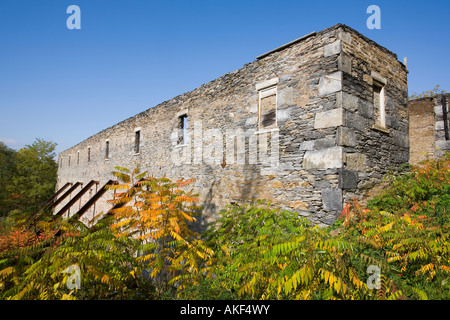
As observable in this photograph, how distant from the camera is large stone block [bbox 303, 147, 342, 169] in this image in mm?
5141

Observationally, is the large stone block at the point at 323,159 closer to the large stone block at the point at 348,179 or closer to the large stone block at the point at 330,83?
the large stone block at the point at 348,179

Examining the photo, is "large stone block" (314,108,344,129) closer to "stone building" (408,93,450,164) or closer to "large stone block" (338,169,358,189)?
"large stone block" (338,169,358,189)

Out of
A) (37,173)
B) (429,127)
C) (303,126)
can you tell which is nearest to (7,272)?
(303,126)

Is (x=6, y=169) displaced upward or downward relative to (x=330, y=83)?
downward

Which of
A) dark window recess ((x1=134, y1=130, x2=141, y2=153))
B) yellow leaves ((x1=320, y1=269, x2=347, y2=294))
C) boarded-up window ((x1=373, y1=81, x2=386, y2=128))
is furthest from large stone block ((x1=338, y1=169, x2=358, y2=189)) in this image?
dark window recess ((x1=134, y1=130, x2=141, y2=153))

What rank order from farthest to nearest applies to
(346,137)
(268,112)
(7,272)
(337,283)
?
(268,112) < (346,137) < (7,272) < (337,283)

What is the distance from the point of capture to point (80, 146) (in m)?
21.1

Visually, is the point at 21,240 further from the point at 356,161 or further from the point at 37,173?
the point at 37,173

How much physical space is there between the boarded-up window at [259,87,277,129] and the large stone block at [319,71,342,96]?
1390 millimetres

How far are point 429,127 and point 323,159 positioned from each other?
7.06 m

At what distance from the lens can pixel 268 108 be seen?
677 centimetres

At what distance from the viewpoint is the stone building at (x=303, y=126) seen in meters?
5.30

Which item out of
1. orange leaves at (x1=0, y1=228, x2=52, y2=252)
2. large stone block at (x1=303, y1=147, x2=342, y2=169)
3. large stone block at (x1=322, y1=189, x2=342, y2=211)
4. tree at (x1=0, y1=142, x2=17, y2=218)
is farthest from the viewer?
tree at (x1=0, y1=142, x2=17, y2=218)
